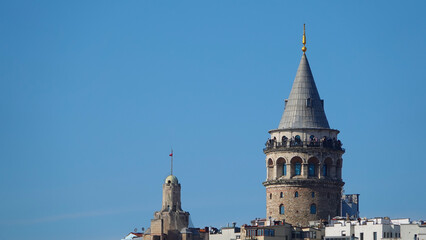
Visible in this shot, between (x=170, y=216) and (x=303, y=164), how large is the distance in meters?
14.3

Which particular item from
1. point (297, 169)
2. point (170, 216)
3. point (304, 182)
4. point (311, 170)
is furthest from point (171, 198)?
point (311, 170)

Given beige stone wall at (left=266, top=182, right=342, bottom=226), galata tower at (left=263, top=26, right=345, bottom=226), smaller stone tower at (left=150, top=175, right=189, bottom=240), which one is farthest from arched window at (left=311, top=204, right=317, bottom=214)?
smaller stone tower at (left=150, top=175, right=189, bottom=240)

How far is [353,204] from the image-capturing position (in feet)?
514

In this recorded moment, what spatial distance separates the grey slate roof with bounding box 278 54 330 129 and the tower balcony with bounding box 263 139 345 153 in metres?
1.49

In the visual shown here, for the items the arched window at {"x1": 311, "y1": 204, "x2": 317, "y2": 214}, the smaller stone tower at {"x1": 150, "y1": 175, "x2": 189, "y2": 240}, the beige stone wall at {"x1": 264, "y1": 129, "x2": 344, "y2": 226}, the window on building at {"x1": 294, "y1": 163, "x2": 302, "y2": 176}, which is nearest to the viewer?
the beige stone wall at {"x1": 264, "y1": 129, "x2": 344, "y2": 226}

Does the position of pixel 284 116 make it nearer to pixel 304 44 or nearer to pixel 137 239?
pixel 304 44

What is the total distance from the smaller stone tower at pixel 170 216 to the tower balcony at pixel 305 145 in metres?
10.9

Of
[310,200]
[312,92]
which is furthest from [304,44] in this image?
[310,200]

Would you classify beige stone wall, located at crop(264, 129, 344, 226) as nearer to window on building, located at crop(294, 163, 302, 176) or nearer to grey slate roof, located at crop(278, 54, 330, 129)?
window on building, located at crop(294, 163, 302, 176)

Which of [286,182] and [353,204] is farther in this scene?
[353,204]

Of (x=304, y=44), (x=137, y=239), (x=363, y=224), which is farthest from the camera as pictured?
(x=137, y=239)

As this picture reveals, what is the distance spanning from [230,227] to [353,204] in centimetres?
1283

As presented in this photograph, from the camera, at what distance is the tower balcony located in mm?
145750

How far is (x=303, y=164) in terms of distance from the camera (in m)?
146
